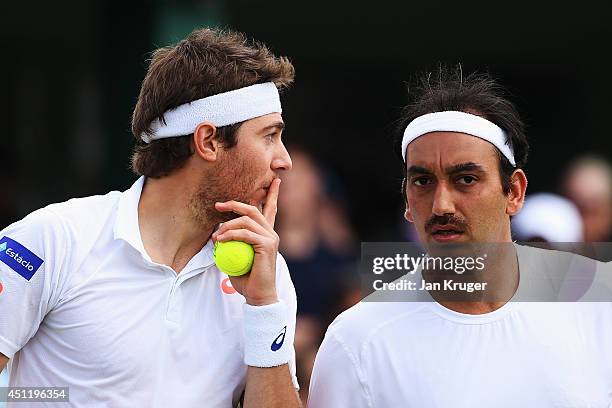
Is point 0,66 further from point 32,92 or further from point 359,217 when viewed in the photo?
point 359,217

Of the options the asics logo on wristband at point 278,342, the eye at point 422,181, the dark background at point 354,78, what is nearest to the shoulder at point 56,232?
the asics logo on wristband at point 278,342

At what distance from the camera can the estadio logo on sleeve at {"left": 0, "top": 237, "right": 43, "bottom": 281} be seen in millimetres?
3066

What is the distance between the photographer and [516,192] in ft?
11.0

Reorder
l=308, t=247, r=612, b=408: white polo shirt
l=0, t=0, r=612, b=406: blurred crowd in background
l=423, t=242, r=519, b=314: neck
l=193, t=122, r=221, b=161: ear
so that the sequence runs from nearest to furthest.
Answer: l=308, t=247, r=612, b=408: white polo shirt → l=423, t=242, r=519, b=314: neck → l=193, t=122, r=221, b=161: ear → l=0, t=0, r=612, b=406: blurred crowd in background

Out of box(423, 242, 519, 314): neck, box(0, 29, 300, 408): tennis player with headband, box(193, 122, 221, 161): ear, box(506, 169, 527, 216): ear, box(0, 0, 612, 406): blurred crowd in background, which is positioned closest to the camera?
box(0, 29, 300, 408): tennis player with headband

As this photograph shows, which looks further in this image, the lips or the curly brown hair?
the curly brown hair

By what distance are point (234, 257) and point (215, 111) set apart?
0.58 meters

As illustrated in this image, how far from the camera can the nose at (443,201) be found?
10.2 feet

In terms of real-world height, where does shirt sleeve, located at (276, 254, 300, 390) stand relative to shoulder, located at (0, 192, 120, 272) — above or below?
below

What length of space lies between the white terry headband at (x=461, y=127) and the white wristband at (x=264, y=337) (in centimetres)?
71

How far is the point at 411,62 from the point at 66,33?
3.02 metres

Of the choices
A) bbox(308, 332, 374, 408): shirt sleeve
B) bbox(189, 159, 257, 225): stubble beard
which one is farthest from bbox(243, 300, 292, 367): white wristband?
bbox(189, 159, 257, 225): stubble beard

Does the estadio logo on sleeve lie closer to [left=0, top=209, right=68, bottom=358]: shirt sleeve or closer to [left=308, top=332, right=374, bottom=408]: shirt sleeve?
[left=0, top=209, right=68, bottom=358]: shirt sleeve

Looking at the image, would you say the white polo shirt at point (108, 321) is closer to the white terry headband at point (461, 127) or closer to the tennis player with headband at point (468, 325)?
the tennis player with headband at point (468, 325)
